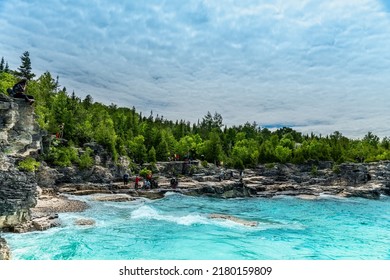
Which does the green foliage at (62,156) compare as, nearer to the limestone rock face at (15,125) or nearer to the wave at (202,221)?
the wave at (202,221)

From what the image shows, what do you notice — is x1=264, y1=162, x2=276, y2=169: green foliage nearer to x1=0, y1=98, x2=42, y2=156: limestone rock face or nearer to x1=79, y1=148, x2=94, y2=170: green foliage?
x1=79, y1=148, x2=94, y2=170: green foliage

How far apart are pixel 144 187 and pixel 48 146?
13.6 metres

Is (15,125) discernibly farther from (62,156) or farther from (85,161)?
(85,161)

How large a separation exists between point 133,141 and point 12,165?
47.9 meters

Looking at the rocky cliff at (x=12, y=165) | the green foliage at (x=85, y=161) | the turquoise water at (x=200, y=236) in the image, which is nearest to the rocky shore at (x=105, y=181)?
the rocky cliff at (x=12, y=165)

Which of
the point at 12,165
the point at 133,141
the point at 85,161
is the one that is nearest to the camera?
the point at 12,165

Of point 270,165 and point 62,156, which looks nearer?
point 62,156

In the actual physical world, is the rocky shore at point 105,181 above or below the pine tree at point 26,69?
below

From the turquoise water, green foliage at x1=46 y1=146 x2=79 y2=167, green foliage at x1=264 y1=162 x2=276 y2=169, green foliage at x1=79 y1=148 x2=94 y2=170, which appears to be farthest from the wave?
green foliage at x1=264 y1=162 x2=276 y2=169

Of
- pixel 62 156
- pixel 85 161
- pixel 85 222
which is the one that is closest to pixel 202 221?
pixel 85 222

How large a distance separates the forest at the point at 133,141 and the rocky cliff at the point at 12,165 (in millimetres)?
18467

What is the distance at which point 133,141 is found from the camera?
65.0 meters

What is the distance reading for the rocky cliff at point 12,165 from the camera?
14.6 meters
